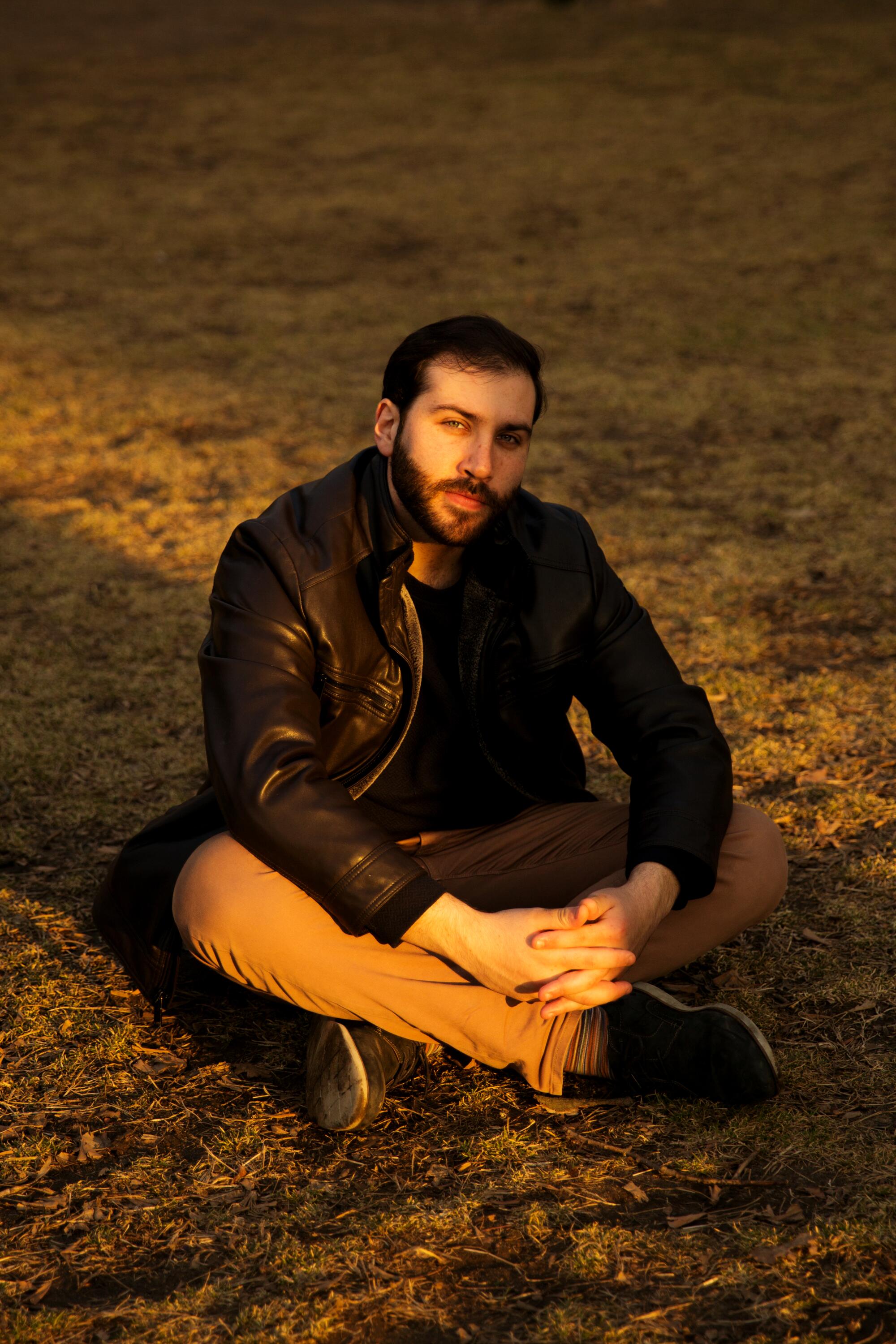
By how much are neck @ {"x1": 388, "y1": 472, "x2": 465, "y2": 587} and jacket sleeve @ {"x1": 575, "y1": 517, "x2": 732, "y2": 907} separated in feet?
1.24

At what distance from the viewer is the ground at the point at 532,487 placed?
2705 millimetres

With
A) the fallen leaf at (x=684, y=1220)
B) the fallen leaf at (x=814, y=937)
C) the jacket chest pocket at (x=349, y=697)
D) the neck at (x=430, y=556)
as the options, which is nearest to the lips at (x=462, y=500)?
the neck at (x=430, y=556)

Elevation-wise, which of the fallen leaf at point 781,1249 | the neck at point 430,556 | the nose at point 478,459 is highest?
the nose at point 478,459

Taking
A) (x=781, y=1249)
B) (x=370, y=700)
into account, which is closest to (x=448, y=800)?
(x=370, y=700)

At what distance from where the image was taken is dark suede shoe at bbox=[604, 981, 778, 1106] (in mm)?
3066

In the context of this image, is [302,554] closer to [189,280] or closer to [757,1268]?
[757,1268]

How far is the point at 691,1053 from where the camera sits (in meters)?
3.08

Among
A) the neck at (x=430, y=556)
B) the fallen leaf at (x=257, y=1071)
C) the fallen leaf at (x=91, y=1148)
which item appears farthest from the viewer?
the neck at (x=430, y=556)

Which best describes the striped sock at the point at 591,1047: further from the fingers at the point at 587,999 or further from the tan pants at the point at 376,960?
the fingers at the point at 587,999

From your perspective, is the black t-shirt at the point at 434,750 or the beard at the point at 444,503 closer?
the beard at the point at 444,503

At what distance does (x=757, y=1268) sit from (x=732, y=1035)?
1.89 feet

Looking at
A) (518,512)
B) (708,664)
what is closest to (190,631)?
(708,664)

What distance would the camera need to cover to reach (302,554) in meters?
3.36

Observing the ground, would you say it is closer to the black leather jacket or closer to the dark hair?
the black leather jacket
